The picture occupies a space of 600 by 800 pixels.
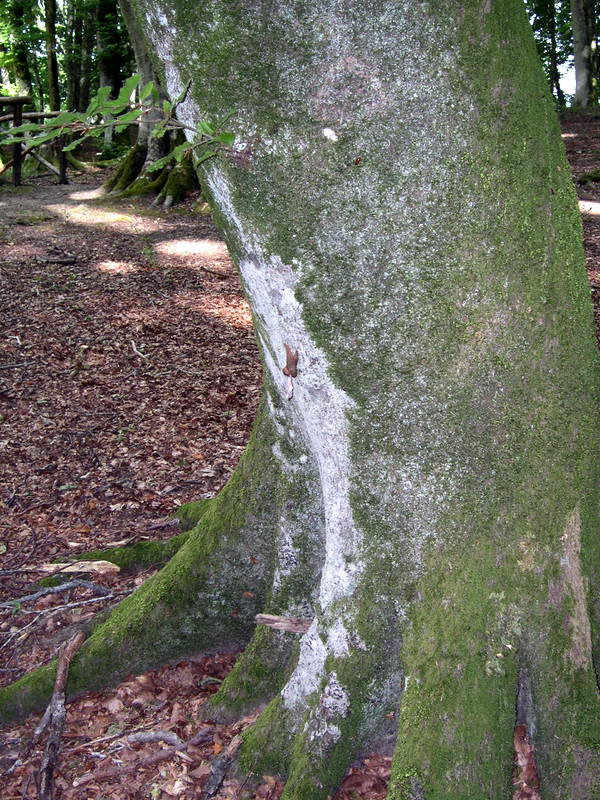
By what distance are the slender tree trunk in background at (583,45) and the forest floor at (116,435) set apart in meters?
7.53

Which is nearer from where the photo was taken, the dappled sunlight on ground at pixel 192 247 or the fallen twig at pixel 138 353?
the fallen twig at pixel 138 353

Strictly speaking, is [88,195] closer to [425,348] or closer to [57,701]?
[57,701]

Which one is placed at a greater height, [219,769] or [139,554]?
[139,554]

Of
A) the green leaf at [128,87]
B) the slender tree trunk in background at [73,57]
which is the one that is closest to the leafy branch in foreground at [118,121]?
the green leaf at [128,87]

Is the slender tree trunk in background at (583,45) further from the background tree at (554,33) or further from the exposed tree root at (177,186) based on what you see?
the exposed tree root at (177,186)

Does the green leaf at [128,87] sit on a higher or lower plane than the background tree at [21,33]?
lower

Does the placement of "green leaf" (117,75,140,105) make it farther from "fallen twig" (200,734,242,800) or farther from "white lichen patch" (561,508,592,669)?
"fallen twig" (200,734,242,800)

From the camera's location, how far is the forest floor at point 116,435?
286 centimetres

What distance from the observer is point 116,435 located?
18.5 feet

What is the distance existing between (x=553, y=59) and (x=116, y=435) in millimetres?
27645

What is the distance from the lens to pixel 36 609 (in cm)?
386

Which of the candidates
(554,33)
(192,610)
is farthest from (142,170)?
(554,33)

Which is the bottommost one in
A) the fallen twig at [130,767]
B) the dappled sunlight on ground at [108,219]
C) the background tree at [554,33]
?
the fallen twig at [130,767]

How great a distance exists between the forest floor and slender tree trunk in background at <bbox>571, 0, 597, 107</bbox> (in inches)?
296
